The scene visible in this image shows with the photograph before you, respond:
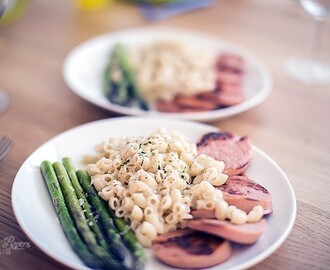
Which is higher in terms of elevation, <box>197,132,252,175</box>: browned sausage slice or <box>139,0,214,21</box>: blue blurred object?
<box>139,0,214,21</box>: blue blurred object

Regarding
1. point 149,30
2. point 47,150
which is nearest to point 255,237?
point 47,150

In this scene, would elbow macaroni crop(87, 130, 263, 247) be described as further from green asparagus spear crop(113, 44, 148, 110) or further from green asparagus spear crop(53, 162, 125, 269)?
green asparagus spear crop(113, 44, 148, 110)

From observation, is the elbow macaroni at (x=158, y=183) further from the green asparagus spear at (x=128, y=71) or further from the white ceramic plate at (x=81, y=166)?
the green asparagus spear at (x=128, y=71)

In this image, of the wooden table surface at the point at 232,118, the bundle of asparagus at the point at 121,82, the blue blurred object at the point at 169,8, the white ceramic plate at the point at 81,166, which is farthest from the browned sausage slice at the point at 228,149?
the blue blurred object at the point at 169,8

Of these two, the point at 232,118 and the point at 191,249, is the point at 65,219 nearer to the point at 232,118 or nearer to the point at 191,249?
the point at 191,249

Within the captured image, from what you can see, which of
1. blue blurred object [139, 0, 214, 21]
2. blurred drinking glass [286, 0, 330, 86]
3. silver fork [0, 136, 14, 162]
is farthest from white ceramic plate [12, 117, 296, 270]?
blue blurred object [139, 0, 214, 21]

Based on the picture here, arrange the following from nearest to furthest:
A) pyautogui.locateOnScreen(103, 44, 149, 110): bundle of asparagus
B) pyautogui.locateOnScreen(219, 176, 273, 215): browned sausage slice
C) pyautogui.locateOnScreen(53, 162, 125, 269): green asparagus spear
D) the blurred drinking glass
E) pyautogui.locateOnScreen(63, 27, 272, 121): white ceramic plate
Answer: pyautogui.locateOnScreen(53, 162, 125, 269): green asparagus spear < pyautogui.locateOnScreen(219, 176, 273, 215): browned sausage slice < pyautogui.locateOnScreen(63, 27, 272, 121): white ceramic plate < pyautogui.locateOnScreen(103, 44, 149, 110): bundle of asparagus < the blurred drinking glass

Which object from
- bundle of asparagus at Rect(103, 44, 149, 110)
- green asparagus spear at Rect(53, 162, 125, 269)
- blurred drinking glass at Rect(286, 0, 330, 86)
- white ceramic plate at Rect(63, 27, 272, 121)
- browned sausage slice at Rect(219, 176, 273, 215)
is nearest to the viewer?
green asparagus spear at Rect(53, 162, 125, 269)
